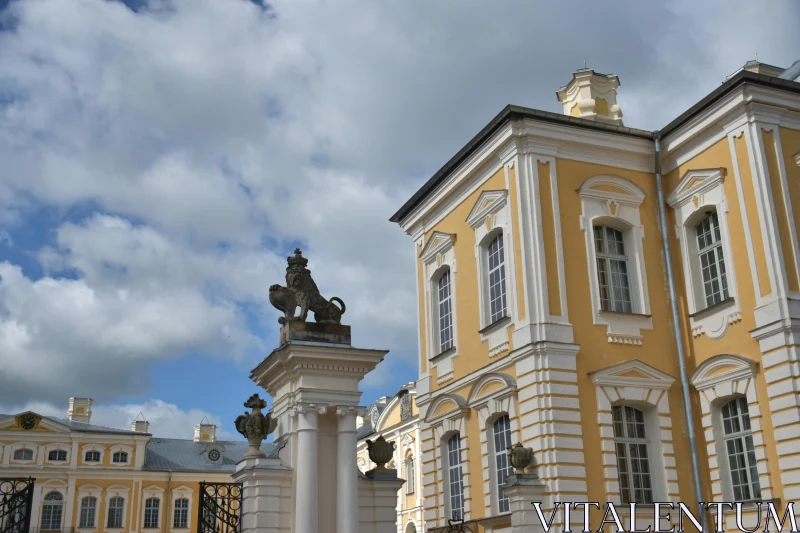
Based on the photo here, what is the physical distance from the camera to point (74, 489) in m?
51.2

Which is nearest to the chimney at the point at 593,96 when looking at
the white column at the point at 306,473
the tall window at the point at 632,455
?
the tall window at the point at 632,455

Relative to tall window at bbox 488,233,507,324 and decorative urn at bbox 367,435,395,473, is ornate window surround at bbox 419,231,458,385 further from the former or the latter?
decorative urn at bbox 367,435,395,473

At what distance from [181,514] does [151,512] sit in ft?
5.81

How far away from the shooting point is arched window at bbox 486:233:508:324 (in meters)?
20.0

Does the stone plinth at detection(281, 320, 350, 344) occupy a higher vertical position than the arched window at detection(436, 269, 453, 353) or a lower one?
lower

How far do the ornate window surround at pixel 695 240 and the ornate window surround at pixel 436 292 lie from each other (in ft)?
17.9

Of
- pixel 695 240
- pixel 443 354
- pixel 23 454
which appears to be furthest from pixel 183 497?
pixel 695 240

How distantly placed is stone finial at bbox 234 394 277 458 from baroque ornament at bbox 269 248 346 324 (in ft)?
4.36

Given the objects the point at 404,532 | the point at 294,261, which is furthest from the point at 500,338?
the point at 404,532

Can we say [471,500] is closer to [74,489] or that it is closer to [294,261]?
[294,261]

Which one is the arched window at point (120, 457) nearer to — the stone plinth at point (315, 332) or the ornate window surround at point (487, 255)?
the ornate window surround at point (487, 255)

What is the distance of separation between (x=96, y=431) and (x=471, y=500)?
37223 millimetres

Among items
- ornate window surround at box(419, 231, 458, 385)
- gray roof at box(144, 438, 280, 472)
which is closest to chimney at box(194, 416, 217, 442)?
gray roof at box(144, 438, 280, 472)

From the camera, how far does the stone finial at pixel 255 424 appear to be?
12586 mm
